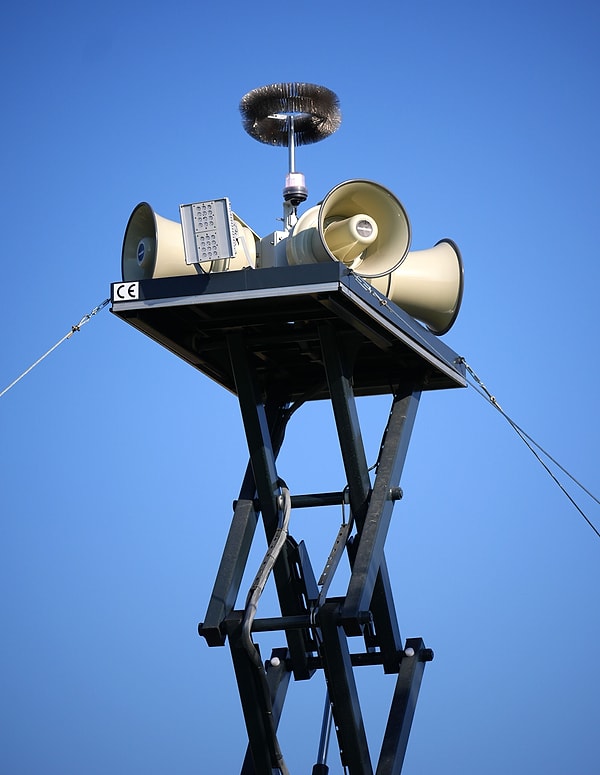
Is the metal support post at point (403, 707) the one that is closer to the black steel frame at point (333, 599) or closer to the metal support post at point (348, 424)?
the black steel frame at point (333, 599)

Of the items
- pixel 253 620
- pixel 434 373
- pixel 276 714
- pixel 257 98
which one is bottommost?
pixel 276 714

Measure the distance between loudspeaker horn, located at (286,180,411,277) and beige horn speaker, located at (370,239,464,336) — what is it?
1.80ft

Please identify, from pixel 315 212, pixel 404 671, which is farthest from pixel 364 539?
pixel 315 212

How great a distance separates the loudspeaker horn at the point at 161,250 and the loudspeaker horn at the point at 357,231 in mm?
484

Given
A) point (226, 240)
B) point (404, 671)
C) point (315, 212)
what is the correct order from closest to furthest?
point (226, 240), point (315, 212), point (404, 671)

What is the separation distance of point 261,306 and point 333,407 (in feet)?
4.02

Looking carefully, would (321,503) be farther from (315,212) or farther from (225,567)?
(315,212)

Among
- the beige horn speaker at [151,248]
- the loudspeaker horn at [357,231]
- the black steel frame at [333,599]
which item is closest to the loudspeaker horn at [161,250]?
the beige horn speaker at [151,248]

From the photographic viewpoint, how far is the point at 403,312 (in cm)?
1477

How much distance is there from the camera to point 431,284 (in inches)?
606

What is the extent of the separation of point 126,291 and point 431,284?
10.2 feet

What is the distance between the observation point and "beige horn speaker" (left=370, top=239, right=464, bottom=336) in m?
15.2

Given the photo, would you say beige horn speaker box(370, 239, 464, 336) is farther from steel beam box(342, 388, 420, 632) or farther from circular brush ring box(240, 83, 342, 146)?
circular brush ring box(240, 83, 342, 146)

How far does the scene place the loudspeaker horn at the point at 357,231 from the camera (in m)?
14.2
